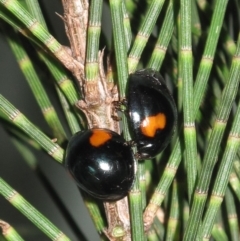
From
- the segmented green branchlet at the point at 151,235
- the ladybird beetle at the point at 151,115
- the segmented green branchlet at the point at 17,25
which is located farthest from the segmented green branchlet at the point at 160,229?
the segmented green branchlet at the point at 17,25

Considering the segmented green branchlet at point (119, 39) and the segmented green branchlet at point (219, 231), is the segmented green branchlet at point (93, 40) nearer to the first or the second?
the segmented green branchlet at point (119, 39)

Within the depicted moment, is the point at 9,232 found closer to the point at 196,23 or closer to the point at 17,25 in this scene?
the point at 17,25

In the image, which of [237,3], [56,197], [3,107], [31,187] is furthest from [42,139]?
[31,187]

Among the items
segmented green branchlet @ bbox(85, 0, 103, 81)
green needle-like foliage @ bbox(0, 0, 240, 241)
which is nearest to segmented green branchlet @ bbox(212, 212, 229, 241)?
green needle-like foliage @ bbox(0, 0, 240, 241)

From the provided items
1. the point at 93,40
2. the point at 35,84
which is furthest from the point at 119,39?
the point at 35,84

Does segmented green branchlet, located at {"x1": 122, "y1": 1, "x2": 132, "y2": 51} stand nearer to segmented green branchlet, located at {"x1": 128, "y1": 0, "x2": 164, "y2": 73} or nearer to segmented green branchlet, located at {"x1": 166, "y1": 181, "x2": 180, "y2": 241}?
segmented green branchlet, located at {"x1": 128, "y1": 0, "x2": 164, "y2": 73}

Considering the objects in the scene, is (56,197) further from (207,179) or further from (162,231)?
(207,179)
